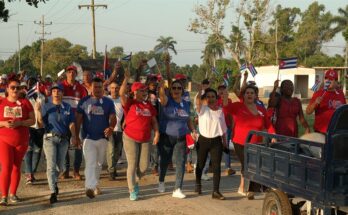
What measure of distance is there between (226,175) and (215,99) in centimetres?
242

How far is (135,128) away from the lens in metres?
8.11

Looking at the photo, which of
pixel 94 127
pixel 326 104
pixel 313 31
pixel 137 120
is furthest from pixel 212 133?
pixel 313 31

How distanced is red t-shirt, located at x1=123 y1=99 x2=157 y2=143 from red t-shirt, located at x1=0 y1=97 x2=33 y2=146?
147 centimetres

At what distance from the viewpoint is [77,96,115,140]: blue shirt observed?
801cm

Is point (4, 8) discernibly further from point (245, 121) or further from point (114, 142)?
point (245, 121)

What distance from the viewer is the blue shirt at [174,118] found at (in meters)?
8.35

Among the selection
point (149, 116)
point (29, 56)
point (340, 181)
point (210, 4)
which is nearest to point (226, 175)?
point (149, 116)

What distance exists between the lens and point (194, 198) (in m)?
8.30

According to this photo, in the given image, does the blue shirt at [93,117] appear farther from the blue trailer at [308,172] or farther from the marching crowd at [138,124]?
the blue trailer at [308,172]

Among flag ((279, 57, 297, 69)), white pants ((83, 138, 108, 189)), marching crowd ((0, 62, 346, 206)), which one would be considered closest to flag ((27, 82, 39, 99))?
marching crowd ((0, 62, 346, 206))

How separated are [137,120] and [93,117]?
67cm

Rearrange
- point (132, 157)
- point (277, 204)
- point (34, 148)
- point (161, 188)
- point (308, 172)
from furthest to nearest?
1. point (34, 148)
2. point (161, 188)
3. point (132, 157)
4. point (277, 204)
5. point (308, 172)

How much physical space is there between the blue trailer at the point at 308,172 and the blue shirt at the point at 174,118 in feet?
6.77

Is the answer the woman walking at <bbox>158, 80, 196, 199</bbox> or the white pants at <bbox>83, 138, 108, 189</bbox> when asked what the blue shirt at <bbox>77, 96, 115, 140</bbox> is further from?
the woman walking at <bbox>158, 80, 196, 199</bbox>
